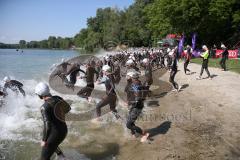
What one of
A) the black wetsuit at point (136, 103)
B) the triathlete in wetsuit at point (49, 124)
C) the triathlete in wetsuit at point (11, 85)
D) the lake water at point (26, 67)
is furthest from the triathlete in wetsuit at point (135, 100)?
the lake water at point (26, 67)

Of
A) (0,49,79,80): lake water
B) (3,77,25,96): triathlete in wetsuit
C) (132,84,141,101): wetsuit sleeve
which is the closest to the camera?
(132,84,141,101): wetsuit sleeve

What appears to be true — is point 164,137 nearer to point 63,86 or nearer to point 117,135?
point 117,135

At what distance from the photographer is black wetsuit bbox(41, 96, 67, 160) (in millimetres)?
6020

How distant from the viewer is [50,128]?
614 centimetres

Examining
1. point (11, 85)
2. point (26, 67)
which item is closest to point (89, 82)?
point (11, 85)

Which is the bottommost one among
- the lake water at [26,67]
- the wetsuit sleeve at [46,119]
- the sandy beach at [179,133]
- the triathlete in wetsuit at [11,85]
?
the lake water at [26,67]

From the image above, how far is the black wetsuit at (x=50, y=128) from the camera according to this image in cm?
602

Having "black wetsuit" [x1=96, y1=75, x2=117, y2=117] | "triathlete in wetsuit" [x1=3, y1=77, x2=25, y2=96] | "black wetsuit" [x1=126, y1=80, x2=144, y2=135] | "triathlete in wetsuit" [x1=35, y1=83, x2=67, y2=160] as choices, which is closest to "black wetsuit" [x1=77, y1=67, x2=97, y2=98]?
"triathlete in wetsuit" [x1=3, y1=77, x2=25, y2=96]

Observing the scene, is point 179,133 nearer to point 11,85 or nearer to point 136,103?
point 136,103

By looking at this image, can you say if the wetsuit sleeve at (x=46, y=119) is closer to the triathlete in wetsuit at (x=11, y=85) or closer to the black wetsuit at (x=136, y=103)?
the black wetsuit at (x=136, y=103)

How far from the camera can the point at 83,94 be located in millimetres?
13047

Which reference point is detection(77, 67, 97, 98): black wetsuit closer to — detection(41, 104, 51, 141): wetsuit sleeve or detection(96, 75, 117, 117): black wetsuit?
detection(96, 75, 117, 117): black wetsuit

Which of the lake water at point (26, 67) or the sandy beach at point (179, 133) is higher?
the sandy beach at point (179, 133)

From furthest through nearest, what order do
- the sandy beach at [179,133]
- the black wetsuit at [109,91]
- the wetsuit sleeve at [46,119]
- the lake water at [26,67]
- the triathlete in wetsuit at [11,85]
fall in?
1. the lake water at [26,67]
2. the triathlete in wetsuit at [11,85]
3. the black wetsuit at [109,91]
4. the sandy beach at [179,133]
5. the wetsuit sleeve at [46,119]
